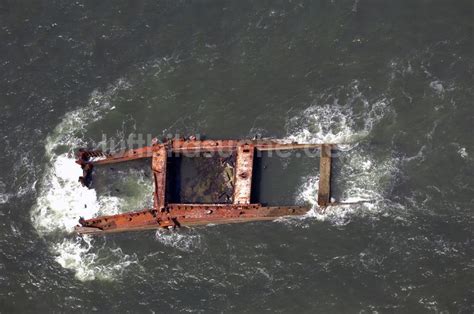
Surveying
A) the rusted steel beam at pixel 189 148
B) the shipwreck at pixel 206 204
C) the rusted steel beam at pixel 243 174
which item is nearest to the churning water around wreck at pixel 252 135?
the shipwreck at pixel 206 204

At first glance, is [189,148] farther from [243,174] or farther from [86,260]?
[86,260]

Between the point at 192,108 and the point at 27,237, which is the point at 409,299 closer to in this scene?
the point at 192,108

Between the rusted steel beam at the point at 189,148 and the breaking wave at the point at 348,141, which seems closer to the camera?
the breaking wave at the point at 348,141

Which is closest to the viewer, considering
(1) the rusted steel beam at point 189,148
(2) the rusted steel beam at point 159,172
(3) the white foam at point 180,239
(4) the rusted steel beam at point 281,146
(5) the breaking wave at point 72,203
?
(3) the white foam at point 180,239

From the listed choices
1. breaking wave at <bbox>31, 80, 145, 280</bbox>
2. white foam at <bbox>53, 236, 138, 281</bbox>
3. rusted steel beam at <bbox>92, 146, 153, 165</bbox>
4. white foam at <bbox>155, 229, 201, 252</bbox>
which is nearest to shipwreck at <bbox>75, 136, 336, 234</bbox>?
rusted steel beam at <bbox>92, 146, 153, 165</bbox>

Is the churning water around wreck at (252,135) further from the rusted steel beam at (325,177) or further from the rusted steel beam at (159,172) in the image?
the rusted steel beam at (159,172)

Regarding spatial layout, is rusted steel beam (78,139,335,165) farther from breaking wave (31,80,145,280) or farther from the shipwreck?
breaking wave (31,80,145,280)

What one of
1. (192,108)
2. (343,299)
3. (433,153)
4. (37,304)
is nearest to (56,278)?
(37,304)
